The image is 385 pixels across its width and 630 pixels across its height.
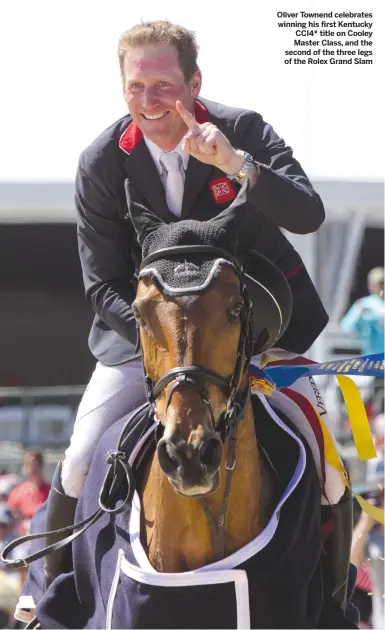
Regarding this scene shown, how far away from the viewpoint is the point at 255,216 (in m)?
4.43

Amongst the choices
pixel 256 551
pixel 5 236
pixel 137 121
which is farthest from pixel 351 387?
pixel 5 236

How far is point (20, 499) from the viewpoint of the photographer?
950cm

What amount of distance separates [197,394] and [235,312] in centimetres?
38

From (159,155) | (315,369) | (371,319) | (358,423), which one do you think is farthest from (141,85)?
(371,319)

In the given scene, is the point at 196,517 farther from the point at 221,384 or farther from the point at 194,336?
the point at 194,336

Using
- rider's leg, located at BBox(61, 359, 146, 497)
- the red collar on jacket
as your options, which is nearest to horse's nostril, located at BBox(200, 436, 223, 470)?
rider's leg, located at BBox(61, 359, 146, 497)

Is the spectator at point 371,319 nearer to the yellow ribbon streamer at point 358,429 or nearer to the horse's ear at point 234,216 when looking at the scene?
the yellow ribbon streamer at point 358,429

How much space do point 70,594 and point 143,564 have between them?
681 millimetres

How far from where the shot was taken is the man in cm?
422

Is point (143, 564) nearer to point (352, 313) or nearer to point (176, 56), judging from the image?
point (176, 56)

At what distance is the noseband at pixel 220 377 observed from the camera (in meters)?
3.42

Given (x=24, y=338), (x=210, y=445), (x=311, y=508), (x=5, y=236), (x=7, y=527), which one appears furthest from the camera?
(x=24, y=338)

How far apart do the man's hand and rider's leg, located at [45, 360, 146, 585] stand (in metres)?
1.06

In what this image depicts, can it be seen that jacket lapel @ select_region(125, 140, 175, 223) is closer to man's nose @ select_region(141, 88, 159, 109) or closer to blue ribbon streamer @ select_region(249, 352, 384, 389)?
man's nose @ select_region(141, 88, 159, 109)
